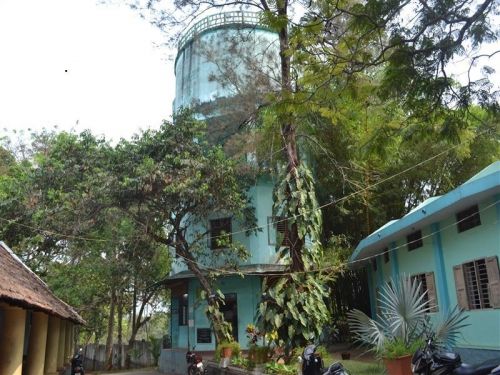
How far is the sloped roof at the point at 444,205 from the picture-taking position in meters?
9.05

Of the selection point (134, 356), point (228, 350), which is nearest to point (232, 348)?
point (228, 350)

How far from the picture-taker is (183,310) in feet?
72.8

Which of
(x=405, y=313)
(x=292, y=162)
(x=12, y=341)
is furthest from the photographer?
(x=292, y=162)

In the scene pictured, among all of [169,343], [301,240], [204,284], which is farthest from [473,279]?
[169,343]

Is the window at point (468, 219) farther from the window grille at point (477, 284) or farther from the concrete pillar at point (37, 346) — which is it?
the concrete pillar at point (37, 346)

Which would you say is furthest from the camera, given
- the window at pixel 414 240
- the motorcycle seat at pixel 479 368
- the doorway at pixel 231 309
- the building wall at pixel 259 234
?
the doorway at pixel 231 309

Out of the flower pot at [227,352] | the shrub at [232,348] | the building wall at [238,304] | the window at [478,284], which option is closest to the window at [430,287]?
the window at [478,284]

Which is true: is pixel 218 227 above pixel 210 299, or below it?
above

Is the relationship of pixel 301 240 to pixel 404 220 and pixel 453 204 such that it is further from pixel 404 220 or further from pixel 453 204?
pixel 453 204

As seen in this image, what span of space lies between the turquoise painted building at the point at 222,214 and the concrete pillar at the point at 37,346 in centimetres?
805

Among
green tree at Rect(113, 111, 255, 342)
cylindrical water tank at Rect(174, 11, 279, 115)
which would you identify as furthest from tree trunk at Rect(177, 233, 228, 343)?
cylindrical water tank at Rect(174, 11, 279, 115)

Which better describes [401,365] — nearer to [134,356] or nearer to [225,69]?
[225,69]

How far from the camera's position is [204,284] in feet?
56.0

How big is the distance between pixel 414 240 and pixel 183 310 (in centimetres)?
1229
